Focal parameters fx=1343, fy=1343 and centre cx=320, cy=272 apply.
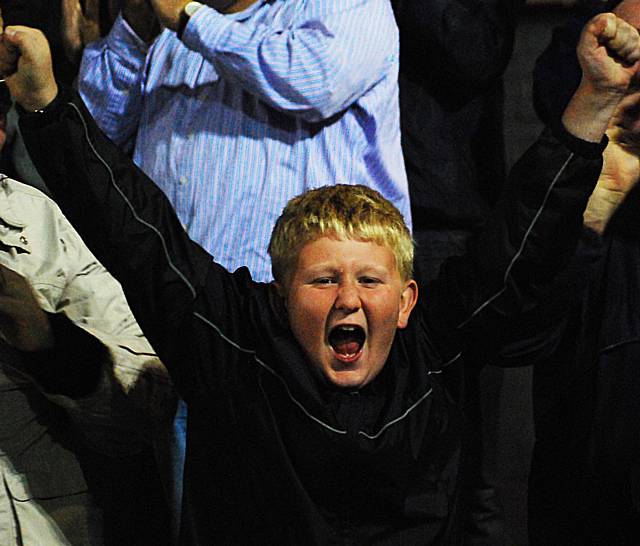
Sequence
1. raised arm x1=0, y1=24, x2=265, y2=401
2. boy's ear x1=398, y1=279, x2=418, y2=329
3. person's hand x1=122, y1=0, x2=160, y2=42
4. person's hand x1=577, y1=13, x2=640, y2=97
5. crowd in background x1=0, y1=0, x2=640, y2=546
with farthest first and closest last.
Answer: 1. person's hand x1=122, y1=0, x2=160, y2=42
2. crowd in background x1=0, y1=0, x2=640, y2=546
3. boy's ear x1=398, y1=279, x2=418, y2=329
4. raised arm x1=0, y1=24, x2=265, y2=401
5. person's hand x1=577, y1=13, x2=640, y2=97

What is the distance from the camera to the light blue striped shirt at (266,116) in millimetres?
2512

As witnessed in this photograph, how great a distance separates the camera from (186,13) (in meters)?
2.54

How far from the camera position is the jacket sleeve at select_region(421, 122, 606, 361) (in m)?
2.08

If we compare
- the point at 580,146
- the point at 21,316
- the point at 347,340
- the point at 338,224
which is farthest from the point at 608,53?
the point at 21,316

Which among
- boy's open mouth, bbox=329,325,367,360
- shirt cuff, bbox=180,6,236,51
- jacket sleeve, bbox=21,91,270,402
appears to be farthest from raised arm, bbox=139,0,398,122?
boy's open mouth, bbox=329,325,367,360

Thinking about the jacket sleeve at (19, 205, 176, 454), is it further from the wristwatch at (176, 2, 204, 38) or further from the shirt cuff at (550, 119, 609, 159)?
the shirt cuff at (550, 119, 609, 159)

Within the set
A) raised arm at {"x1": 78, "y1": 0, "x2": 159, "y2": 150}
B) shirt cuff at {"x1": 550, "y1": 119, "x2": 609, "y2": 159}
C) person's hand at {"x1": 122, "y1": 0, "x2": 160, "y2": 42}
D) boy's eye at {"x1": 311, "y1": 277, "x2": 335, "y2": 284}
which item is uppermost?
person's hand at {"x1": 122, "y1": 0, "x2": 160, "y2": 42}

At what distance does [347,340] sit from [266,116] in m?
0.59

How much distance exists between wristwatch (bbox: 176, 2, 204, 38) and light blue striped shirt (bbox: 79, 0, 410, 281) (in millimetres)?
18

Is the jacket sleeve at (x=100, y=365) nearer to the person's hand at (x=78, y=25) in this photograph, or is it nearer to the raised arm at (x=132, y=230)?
the raised arm at (x=132, y=230)

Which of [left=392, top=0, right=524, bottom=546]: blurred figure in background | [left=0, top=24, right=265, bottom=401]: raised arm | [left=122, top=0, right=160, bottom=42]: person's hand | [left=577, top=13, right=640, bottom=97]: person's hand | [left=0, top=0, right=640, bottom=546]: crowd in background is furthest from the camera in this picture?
[left=392, top=0, right=524, bottom=546]: blurred figure in background

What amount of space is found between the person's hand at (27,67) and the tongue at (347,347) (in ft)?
1.99

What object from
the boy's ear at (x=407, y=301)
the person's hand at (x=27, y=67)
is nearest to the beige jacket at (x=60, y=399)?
the person's hand at (x=27, y=67)

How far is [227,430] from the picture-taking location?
219 cm
